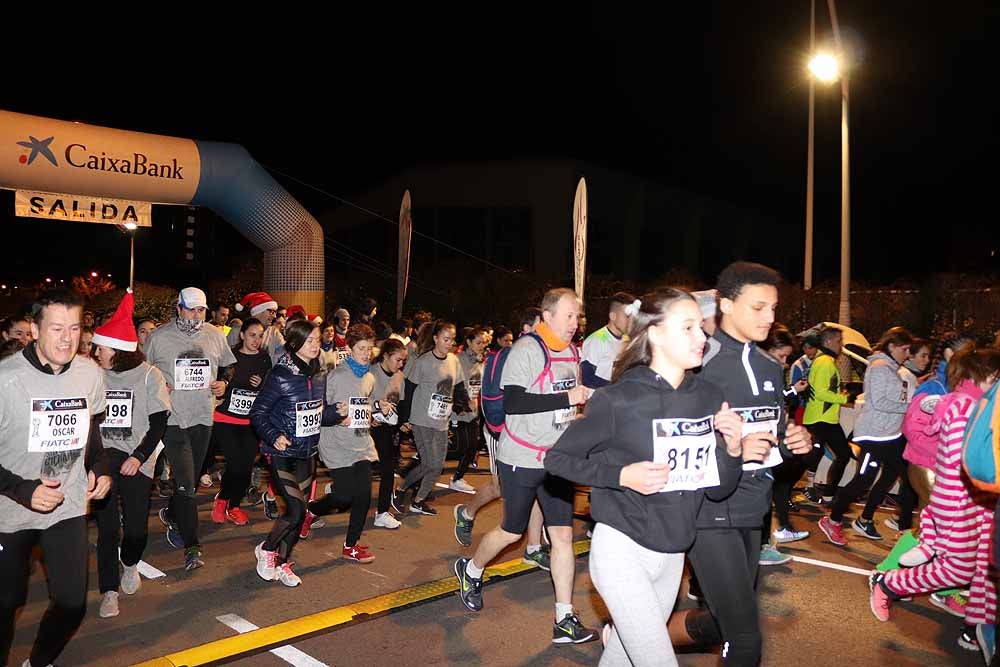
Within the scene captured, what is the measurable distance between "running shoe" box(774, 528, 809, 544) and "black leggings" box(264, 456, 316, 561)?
446cm

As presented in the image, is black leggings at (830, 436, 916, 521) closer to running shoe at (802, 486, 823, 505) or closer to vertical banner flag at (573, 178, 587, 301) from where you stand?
running shoe at (802, 486, 823, 505)

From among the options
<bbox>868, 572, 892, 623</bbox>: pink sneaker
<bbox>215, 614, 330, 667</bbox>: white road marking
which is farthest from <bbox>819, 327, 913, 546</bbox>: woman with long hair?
<bbox>215, 614, 330, 667</bbox>: white road marking

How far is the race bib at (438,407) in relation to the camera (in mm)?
8797

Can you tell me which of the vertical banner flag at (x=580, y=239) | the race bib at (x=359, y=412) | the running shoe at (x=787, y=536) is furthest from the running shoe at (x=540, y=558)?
the vertical banner flag at (x=580, y=239)

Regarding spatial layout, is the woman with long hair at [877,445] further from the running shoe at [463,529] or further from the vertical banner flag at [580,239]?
the vertical banner flag at [580,239]

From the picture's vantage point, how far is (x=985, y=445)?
10.7ft

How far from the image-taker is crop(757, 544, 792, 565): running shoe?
23.5 feet

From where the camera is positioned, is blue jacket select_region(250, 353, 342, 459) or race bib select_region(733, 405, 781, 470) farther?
blue jacket select_region(250, 353, 342, 459)

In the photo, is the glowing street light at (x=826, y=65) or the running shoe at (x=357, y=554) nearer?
the running shoe at (x=357, y=554)

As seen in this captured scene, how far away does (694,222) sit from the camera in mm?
Answer: 42406

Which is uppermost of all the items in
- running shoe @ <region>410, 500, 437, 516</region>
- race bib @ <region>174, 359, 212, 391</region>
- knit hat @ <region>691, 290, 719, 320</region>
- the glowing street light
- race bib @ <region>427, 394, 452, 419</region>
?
the glowing street light

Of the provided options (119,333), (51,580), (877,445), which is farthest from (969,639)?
(119,333)

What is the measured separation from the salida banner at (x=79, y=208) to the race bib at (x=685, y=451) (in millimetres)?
12581

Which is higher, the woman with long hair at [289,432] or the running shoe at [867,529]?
the woman with long hair at [289,432]
